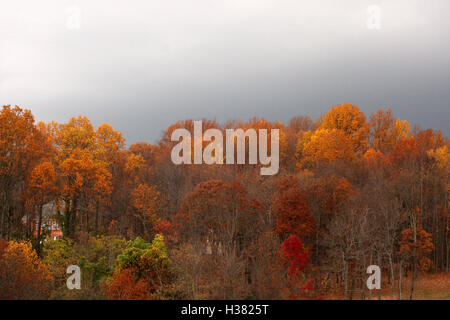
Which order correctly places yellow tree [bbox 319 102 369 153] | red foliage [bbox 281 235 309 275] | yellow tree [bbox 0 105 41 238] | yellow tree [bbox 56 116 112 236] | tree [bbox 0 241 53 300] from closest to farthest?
tree [bbox 0 241 53 300], red foliage [bbox 281 235 309 275], yellow tree [bbox 0 105 41 238], yellow tree [bbox 56 116 112 236], yellow tree [bbox 319 102 369 153]

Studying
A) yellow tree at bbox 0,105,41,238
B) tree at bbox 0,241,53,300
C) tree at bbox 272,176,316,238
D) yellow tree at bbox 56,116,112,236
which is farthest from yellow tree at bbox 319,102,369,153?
tree at bbox 0,241,53,300

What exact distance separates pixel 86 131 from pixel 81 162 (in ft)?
17.6

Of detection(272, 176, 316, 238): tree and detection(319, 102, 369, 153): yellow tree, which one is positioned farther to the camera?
detection(319, 102, 369, 153): yellow tree

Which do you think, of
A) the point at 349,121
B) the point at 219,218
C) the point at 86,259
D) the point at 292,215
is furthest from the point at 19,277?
the point at 349,121

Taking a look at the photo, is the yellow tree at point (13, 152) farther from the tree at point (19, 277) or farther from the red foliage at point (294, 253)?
the red foliage at point (294, 253)

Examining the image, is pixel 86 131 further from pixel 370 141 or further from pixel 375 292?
pixel 370 141

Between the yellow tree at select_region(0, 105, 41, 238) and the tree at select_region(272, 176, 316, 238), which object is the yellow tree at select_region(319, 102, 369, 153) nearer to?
the tree at select_region(272, 176, 316, 238)

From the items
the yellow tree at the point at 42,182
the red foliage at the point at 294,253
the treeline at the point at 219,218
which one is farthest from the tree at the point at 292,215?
the yellow tree at the point at 42,182

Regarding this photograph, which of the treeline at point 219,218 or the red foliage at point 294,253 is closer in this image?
the treeline at point 219,218

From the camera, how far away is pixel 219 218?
3316cm

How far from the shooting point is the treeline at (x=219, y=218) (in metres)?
24.6

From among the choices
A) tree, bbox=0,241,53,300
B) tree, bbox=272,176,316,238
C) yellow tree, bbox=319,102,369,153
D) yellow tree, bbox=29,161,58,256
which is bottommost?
tree, bbox=0,241,53,300

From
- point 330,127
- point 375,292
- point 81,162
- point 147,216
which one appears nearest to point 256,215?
point 375,292

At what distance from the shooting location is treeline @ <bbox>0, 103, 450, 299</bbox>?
80.8ft
